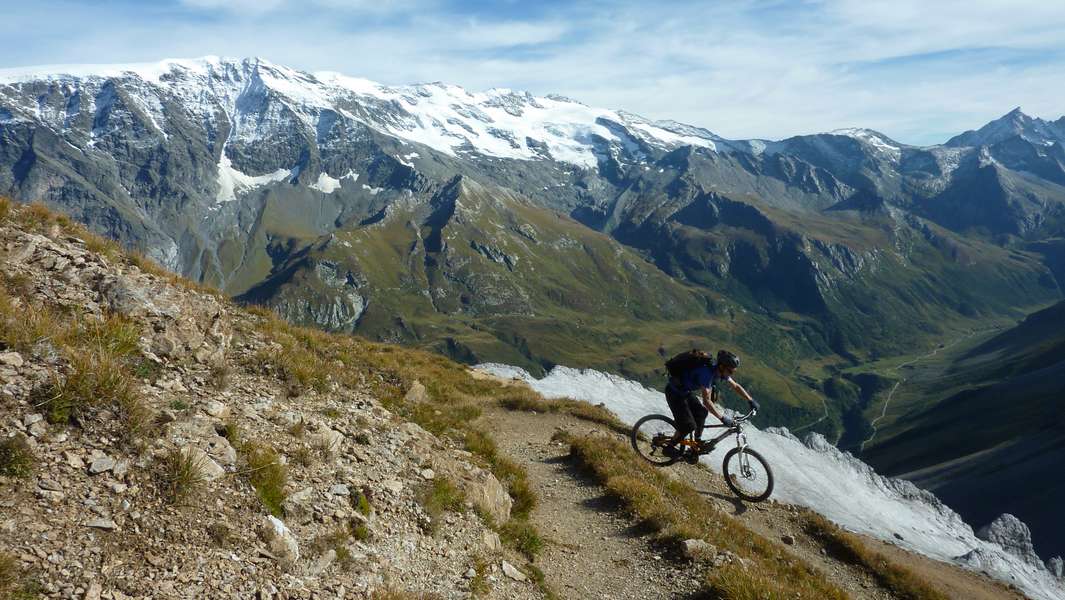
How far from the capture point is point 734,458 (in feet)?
62.2

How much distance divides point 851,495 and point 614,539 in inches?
841

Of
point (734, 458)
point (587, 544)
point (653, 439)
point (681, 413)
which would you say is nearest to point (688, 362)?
point (681, 413)

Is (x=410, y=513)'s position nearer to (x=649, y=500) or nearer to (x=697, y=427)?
(x=649, y=500)

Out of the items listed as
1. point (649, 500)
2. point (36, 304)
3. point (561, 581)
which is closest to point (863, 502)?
point (649, 500)

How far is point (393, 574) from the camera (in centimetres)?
1022

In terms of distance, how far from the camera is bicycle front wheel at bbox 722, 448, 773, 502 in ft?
58.8

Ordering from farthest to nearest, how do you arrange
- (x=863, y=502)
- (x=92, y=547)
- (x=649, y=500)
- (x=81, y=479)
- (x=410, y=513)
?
1. (x=863, y=502)
2. (x=649, y=500)
3. (x=410, y=513)
4. (x=81, y=479)
5. (x=92, y=547)

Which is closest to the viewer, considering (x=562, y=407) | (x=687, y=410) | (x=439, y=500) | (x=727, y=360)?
(x=439, y=500)

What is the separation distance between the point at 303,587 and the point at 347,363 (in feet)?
37.9

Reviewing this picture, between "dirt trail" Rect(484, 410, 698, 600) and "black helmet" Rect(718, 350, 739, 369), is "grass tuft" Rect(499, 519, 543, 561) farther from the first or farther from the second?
"black helmet" Rect(718, 350, 739, 369)

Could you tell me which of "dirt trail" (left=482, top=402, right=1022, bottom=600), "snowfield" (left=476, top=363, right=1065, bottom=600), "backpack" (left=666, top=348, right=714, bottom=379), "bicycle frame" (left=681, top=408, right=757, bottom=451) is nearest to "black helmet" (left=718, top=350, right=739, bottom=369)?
"backpack" (left=666, top=348, right=714, bottom=379)

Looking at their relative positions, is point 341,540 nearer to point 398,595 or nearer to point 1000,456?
point 398,595

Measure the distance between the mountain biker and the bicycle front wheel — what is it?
1.60 metres

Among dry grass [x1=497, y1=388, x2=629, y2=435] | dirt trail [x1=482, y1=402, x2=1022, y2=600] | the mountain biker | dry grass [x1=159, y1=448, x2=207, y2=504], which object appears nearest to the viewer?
dry grass [x1=159, y1=448, x2=207, y2=504]
